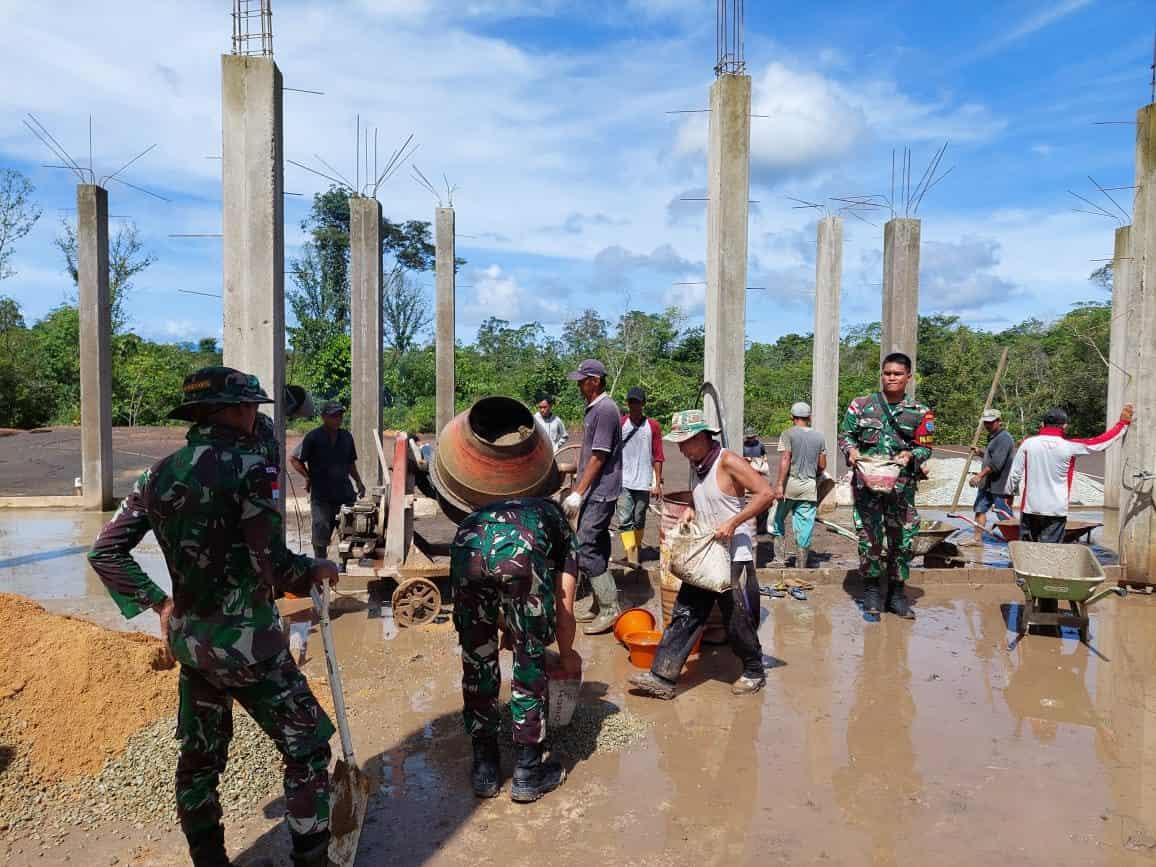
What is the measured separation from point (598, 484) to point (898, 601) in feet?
8.11

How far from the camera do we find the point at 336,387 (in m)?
26.0

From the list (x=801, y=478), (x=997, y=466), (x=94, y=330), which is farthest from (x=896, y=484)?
(x=94, y=330)

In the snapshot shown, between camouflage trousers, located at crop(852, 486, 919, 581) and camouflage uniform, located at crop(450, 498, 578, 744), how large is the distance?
11.1 ft

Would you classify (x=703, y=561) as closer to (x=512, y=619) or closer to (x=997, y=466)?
(x=512, y=619)

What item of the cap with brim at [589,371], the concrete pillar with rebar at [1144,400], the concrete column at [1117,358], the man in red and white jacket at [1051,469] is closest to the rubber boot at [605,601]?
the cap with brim at [589,371]

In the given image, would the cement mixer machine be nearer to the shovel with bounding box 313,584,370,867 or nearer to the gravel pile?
the gravel pile

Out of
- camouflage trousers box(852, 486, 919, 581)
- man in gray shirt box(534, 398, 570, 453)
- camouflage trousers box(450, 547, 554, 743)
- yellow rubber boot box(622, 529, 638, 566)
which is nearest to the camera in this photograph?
camouflage trousers box(450, 547, 554, 743)

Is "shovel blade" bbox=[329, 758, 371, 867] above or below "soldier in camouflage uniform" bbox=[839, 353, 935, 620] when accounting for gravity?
below

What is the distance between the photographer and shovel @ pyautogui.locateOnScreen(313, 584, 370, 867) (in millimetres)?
3090

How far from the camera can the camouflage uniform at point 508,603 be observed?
3.53 metres

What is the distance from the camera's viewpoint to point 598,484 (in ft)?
19.9

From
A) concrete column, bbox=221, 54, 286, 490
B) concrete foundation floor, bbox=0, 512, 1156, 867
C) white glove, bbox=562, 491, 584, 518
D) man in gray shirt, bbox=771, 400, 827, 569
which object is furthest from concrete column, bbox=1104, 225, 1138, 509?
concrete column, bbox=221, 54, 286, 490

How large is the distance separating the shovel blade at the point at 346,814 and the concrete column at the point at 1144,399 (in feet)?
22.4

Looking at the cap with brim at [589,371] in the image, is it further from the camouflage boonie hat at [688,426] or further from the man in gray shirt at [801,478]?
the man in gray shirt at [801,478]
